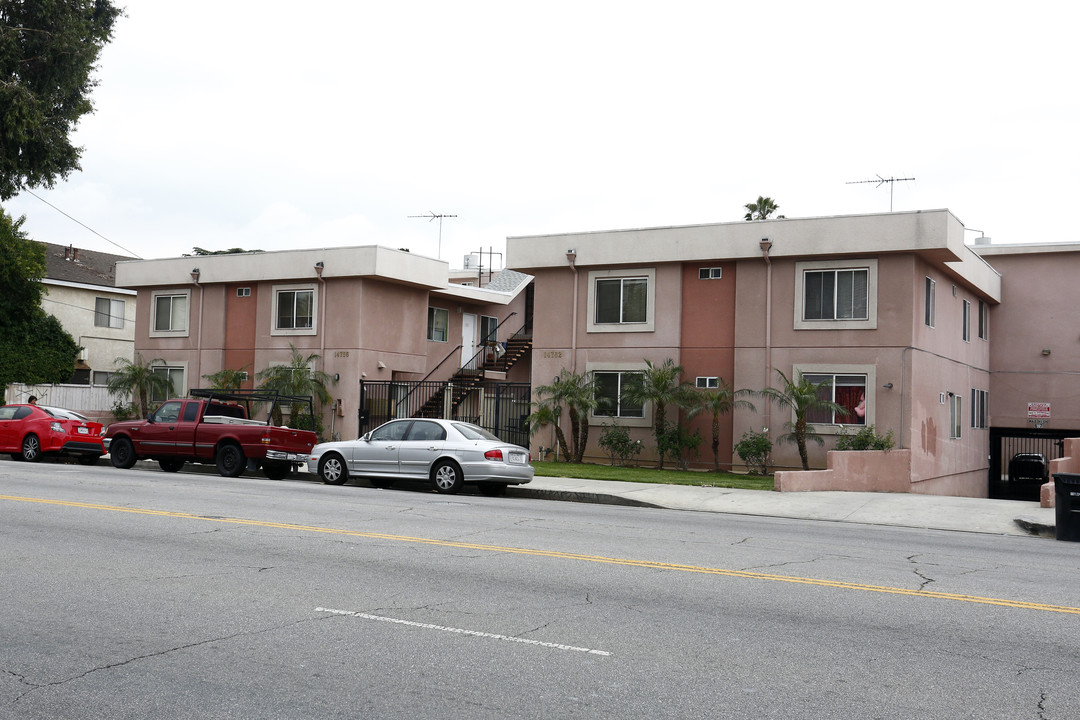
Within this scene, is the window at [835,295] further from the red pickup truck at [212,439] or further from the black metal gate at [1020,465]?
the red pickup truck at [212,439]

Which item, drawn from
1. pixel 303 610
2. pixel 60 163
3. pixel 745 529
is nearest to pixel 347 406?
pixel 60 163

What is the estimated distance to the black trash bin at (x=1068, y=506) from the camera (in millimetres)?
14344

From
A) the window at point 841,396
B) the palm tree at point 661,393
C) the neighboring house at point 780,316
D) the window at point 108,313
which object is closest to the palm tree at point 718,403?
the neighboring house at point 780,316

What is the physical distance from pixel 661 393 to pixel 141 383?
62.6ft

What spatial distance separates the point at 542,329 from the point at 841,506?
11.9 m

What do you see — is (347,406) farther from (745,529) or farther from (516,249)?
(745,529)

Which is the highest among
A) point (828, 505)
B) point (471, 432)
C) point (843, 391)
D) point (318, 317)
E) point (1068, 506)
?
point (318, 317)

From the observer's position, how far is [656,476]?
75.6 feet

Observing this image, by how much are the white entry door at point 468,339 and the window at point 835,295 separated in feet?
52.0

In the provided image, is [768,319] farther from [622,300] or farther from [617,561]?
[617,561]

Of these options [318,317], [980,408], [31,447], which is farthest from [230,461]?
[980,408]

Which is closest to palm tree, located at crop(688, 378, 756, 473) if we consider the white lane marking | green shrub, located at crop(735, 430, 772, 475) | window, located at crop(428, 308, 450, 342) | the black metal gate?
green shrub, located at crop(735, 430, 772, 475)

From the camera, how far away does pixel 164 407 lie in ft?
74.2

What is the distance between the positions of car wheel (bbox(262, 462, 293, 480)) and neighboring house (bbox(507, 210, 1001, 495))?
838 cm
